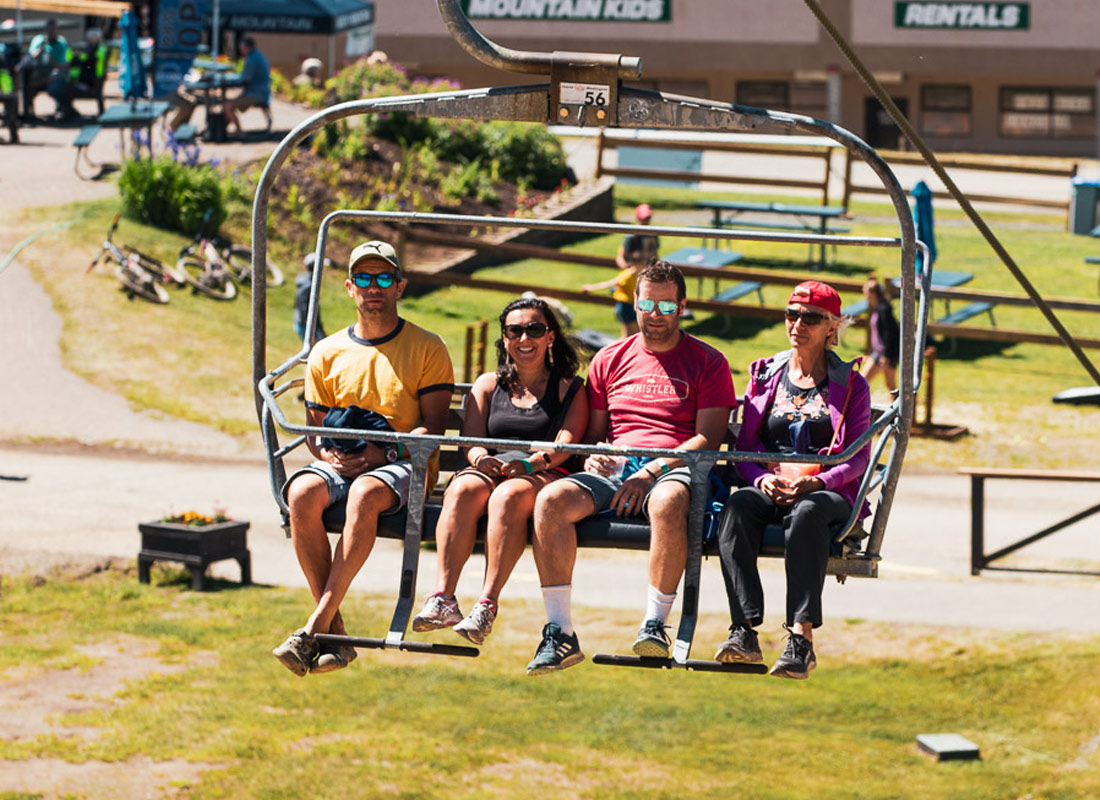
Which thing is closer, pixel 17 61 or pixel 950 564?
pixel 950 564

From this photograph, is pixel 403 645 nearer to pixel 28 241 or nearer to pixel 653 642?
pixel 653 642

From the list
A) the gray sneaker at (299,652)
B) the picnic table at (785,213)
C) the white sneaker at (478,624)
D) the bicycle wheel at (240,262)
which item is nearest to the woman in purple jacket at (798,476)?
the white sneaker at (478,624)

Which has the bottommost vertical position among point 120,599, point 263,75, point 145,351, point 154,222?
point 120,599

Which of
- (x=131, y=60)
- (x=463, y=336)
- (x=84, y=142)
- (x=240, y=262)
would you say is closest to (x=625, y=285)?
(x=463, y=336)

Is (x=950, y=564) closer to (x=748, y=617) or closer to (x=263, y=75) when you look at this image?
(x=748, y=617)

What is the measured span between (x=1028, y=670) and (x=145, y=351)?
13.1m

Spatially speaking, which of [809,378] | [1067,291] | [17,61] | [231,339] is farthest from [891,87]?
[809,378]

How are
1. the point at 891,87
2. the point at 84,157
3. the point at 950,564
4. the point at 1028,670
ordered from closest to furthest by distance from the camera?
the point at 1028,670 → the point at 950,564 → the point at 84,157 → the point at 891,87

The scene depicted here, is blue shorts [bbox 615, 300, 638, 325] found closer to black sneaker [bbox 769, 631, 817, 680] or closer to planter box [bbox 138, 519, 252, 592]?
planter box [bbox 138, 519, 252, 592]

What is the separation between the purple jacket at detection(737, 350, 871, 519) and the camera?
6.50 m

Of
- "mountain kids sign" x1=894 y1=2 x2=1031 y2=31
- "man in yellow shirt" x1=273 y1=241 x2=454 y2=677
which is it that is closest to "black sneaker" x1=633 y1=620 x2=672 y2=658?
"man in yellow shirt" x1=273 y1=241 x2=454 y2=677

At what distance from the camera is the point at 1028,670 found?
16.5m

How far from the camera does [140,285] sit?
25.1 metres

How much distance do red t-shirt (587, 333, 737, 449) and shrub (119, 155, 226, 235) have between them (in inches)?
807
